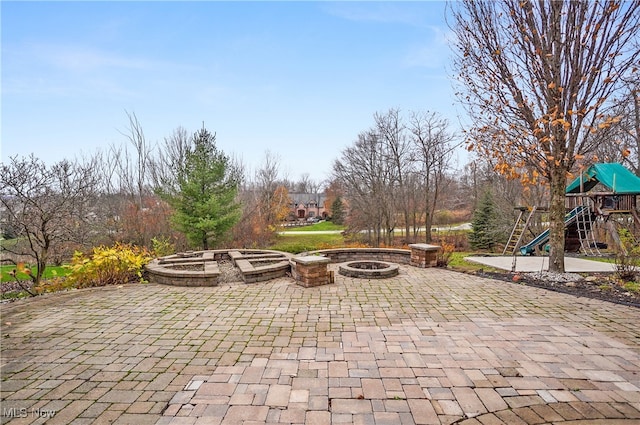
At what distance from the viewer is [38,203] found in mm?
5641

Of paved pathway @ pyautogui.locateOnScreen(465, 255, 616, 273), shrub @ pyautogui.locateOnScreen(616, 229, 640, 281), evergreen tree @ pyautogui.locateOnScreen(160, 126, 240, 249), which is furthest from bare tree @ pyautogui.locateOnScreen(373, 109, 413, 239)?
shrub @ pyautogui.locateOnScreen(616, 229, 640, 281)

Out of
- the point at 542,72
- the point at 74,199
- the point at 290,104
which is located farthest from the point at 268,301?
the point at 290,104

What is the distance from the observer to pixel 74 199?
20.8ft

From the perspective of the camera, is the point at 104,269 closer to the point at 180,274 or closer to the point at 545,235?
the point at 180,274

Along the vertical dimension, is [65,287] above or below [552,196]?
below

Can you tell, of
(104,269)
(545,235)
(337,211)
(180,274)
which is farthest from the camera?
(337,211)

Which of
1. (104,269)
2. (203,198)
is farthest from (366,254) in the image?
(203,198)

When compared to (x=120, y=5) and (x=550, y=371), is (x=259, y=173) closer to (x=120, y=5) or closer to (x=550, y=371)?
(x=120, y=5)

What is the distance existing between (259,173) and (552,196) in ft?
69.2

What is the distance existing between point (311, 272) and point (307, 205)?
4741cm

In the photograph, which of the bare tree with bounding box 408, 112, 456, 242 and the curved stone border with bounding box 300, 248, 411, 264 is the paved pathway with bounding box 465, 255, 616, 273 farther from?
the bare tree with bounding box 408, 112, 456, 242

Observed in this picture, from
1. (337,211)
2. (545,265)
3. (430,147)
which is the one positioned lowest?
(545,265)

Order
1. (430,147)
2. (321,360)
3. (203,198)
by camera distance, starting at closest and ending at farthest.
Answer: (321,360), (203,198), (430,147)

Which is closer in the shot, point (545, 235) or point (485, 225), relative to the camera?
point (545, 235)
